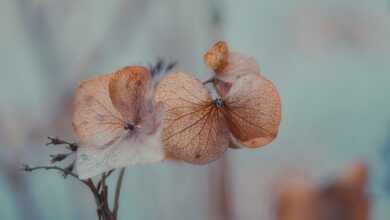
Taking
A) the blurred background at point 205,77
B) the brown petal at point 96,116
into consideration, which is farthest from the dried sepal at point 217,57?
the blurred background at point 205,77

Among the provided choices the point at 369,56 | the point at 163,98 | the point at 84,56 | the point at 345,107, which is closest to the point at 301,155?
the point at 345,107

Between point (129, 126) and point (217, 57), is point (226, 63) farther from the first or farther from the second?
point (129, 126)

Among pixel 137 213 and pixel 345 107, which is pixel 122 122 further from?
pixel 345 107

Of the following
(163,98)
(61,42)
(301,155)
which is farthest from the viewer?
(301,155)

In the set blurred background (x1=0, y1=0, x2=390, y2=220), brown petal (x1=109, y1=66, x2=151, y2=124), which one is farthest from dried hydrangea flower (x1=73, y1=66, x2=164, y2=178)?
blurred background (x1=0, y1=0, x2=390, y2=220)

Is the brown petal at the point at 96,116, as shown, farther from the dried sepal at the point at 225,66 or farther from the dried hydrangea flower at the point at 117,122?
the dried sepal at the point at 225,66

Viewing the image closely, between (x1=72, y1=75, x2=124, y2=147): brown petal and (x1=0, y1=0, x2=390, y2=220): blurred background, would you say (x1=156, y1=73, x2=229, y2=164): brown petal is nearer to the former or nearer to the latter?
(x1=72, y1=75, x2=124, y2=147): brown petal
